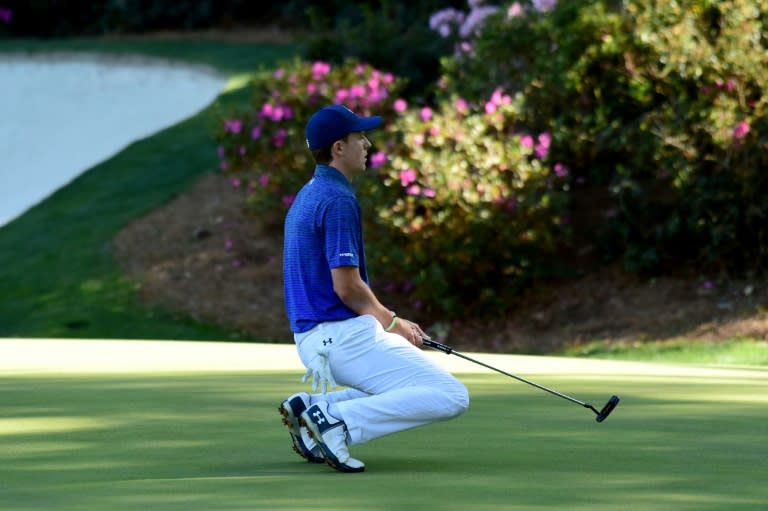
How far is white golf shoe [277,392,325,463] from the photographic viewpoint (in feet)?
22.3

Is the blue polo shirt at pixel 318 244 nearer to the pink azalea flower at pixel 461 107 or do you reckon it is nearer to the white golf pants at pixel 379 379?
the white golf pants at pixel 379 379

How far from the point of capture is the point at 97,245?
25.0 m

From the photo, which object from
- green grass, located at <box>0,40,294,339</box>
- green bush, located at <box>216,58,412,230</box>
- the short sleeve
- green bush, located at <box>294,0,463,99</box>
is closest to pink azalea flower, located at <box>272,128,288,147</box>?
green bush, located at <box>216,58,412,230</box>

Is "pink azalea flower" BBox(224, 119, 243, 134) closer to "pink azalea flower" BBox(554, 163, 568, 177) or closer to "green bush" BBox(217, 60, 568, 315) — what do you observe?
"green bush" BBox(217, 60, 568, 315)

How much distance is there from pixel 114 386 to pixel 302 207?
453cm

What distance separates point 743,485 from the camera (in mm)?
6281

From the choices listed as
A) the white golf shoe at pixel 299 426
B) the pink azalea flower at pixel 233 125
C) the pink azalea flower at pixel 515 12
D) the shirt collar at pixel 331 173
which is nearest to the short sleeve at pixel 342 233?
the shirt collar at pixel 331 173

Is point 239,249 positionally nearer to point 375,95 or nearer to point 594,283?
point 375,95

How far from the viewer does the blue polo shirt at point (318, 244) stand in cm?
668

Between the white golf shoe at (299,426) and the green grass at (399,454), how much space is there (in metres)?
0.08

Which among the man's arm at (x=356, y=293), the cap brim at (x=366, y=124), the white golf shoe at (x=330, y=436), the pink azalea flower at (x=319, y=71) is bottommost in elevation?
the white golf shoe at (x=330, y=436)

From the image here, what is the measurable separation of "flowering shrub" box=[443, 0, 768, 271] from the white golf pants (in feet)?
38.8

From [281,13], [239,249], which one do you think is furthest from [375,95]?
[281,13]

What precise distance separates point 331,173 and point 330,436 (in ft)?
3.78
